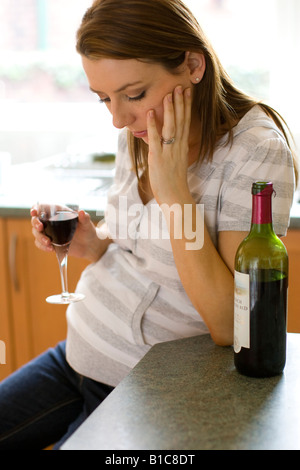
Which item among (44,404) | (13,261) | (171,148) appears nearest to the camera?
(171,148)

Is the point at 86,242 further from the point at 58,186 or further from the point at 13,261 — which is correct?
the point at 58,186

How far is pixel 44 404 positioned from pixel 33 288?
782mm

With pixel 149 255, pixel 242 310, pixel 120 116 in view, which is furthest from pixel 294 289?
pixel 242 310

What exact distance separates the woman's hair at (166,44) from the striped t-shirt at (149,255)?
0.04 meters

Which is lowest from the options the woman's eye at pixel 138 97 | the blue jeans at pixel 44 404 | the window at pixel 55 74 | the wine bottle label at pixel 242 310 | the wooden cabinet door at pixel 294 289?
the blue jeans at pixel 44 404

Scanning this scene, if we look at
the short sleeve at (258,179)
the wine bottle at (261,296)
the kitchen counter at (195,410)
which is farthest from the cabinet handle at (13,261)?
the wine bottle at (261,296)

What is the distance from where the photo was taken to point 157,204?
1.39 meters

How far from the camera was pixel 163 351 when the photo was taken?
3.57ft

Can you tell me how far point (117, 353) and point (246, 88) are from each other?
1805 mm

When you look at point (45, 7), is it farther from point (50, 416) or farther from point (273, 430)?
point (273, 430)

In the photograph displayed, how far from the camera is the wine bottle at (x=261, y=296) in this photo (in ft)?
3.01

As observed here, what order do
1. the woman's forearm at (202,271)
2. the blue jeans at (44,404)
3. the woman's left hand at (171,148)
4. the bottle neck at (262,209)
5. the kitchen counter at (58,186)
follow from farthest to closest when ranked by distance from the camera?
the kitchen counter at (58,186), the blue jeans at (44,404), the woman's left hand at (171,148), the woman's forearm at (202,271), the bottle neck at (262,209)

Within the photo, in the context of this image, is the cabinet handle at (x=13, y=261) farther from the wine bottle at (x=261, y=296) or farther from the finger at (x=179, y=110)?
the wine bottle at (x=261, y=296)
